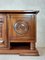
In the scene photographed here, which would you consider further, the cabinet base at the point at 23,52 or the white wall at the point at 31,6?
the white wall at the point at 31,6

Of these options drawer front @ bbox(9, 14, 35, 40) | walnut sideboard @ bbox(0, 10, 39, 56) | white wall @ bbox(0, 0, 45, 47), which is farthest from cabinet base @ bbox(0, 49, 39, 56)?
white wall @ bbox(0, 0, 45, 47)

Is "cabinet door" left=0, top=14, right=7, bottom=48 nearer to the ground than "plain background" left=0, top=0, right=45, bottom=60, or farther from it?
nearer to the ground

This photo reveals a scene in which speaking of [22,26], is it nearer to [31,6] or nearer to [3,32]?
[3,32]

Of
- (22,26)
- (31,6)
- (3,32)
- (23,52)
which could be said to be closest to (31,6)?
(31,6)

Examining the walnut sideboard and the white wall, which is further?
the white wall

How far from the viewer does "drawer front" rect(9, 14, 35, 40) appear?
213 cm

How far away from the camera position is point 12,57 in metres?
2.00

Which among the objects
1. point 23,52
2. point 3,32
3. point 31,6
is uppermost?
point 31,6

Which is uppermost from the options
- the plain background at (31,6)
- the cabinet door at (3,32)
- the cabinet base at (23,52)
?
the plain background at (31,6)

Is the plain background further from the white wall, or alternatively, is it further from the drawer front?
the drawer front

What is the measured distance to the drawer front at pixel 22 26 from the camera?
2.13 m

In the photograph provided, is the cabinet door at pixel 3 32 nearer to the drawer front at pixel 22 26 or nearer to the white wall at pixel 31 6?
the drawer front at pixel 22 26

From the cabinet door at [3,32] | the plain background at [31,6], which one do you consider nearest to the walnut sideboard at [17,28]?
the cabinet door at [3,32]

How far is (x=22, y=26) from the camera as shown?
214cm
